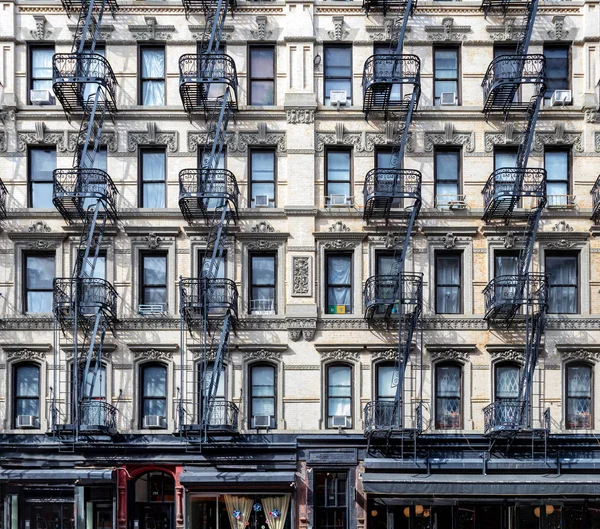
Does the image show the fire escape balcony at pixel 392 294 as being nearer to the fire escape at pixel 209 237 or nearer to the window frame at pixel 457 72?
the fire escape at pixel 209 237

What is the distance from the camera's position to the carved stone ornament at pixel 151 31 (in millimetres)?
25734

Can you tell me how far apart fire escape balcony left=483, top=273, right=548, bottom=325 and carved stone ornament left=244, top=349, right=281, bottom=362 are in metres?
6.01

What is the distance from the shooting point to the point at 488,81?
2523 cm

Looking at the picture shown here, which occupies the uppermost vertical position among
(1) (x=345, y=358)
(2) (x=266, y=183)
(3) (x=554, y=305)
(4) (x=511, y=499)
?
(2) (x=266, y=183)

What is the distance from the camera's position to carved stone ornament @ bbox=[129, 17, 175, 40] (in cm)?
2573

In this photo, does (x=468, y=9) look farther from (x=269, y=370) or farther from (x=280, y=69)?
(x=269, y=370)

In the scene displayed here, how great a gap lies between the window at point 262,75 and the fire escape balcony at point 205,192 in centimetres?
259

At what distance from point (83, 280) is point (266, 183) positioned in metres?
5.89

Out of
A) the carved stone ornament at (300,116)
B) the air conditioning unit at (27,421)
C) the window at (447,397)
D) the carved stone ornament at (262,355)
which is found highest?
the carved stone ornament at (300,116)

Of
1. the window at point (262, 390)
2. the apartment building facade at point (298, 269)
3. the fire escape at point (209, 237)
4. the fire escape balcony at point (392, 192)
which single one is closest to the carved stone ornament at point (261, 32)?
the apartment building facade at point (298, 269)

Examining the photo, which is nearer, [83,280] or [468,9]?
[83,280]

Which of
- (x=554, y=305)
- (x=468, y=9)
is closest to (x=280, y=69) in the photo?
(x=468, y=9)

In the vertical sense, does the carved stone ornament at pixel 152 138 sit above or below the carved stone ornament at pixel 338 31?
below

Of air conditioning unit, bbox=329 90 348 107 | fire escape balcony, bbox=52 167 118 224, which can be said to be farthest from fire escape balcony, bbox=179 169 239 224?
air conditioning unit, bbox=329 90 348 107
